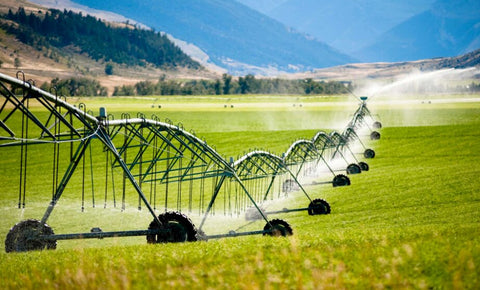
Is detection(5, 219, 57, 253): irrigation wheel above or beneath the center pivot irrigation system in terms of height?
beneath

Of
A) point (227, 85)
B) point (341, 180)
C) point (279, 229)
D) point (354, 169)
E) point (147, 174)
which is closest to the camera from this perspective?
point (147, 174)

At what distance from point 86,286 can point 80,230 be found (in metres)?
14.9

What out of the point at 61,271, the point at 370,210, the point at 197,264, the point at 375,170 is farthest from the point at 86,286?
the point at 375,170

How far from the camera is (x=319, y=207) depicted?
26703 millimetres

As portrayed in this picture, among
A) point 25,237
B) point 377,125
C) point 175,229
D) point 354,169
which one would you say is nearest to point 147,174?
point 175,229

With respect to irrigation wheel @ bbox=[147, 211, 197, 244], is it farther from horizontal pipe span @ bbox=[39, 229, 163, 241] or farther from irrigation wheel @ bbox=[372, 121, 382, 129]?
irrigation wheel @ bbox=[372, 121, 382, 129]

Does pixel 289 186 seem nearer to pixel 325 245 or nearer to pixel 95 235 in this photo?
pixel 95 235

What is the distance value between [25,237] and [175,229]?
3.94 m

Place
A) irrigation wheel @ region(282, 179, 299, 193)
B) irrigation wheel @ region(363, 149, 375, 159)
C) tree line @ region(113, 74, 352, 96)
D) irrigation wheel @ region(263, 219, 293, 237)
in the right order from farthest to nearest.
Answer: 1. tree line @ region(113, 74, 352, 96)
2. irrigation wheel @ region(363, 149, 375, 159)
3. irrigation wheel @ region(282, 179, 299, 193)
4. irrigation wheel @ region(263, 219, 293, 237)

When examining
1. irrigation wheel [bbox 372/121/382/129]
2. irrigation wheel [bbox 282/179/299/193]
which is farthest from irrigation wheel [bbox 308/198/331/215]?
irrigation wheel [bbox 372/121/382/129]

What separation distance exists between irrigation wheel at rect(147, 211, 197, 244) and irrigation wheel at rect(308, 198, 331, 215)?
1118 cm

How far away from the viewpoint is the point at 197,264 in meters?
11.1

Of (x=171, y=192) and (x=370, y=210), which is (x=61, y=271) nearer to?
(x=370, y=210)

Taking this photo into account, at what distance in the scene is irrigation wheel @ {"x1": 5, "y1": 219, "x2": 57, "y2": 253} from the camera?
15.7m
